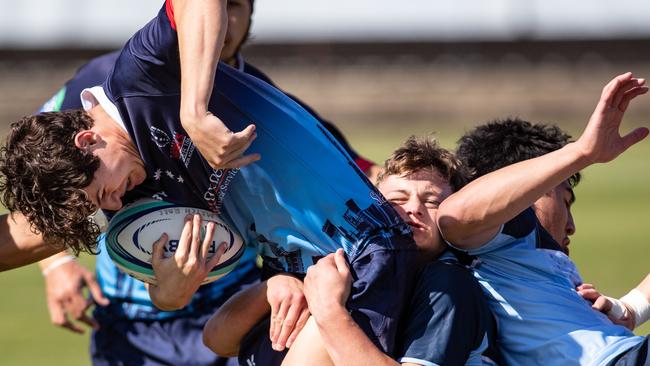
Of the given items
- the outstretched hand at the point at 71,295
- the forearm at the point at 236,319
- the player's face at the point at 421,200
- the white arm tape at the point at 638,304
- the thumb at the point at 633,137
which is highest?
the thumb at the point at 633,137

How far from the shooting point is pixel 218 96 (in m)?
4.27

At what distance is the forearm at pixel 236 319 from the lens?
4.64 meters

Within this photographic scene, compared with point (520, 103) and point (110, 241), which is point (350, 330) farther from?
point (520, 103)

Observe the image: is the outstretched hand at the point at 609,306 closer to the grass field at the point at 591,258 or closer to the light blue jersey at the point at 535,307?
the light blue jersey at the point at 535,307

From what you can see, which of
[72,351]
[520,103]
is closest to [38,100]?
[520,103]

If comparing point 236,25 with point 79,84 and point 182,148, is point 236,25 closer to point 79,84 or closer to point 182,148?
point 79,84

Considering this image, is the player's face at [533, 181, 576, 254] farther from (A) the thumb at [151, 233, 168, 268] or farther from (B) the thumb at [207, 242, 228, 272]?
(A) the thumb at [151, 233, 168, 268]

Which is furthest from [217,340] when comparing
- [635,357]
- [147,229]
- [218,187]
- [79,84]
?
[79,84]

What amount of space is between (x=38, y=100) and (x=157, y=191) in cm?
2749

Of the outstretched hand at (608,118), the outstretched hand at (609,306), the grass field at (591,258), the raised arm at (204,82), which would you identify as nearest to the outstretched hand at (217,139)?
the raised arm at (204,82)

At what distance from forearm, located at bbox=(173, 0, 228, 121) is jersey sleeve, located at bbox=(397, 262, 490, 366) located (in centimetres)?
110

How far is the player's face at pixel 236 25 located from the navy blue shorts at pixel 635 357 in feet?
8.90

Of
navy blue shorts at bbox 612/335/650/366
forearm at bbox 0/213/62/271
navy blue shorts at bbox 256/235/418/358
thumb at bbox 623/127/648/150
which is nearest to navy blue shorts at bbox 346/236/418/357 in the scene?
navy blue shorts at bbox 256/235/418/358

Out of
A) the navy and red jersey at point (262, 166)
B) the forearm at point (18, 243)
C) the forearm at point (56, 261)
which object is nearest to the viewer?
the navy and red jersey at point (262, 166)
